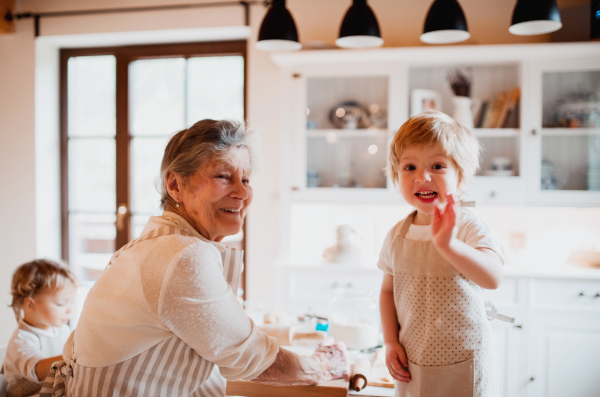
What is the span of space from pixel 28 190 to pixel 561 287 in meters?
3.60

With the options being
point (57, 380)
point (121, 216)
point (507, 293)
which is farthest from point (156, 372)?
point (121, 216)

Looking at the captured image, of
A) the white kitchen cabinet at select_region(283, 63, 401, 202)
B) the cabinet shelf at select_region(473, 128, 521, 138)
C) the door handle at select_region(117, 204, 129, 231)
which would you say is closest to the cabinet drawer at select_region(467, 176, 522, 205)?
the cabinet shelf at select_region(473, 128, 521, 138)

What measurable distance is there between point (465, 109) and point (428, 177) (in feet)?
5.79

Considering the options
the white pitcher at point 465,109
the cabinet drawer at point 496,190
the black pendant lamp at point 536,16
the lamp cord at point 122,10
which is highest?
the lamp cord at point 122,10

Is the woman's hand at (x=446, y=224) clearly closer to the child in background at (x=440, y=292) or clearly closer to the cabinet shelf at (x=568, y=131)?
the child in background at (x=440, y=292)

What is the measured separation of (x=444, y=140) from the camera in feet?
3.72

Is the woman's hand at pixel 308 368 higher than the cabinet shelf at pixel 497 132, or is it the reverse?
the cabinet shelf at pixel 497 132

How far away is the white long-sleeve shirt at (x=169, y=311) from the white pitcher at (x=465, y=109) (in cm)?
207

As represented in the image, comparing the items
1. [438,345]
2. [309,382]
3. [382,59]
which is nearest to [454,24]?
[382,59]

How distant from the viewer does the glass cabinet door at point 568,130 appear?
2613mm

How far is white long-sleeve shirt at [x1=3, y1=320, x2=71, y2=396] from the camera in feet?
4.90

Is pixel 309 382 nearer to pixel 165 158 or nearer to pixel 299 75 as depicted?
pixel 165 158

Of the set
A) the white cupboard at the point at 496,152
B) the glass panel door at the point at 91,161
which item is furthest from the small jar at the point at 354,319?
the glass panel door at the point at 91,161

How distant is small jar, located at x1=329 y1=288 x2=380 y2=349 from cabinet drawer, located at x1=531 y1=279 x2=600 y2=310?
126 centimetres
